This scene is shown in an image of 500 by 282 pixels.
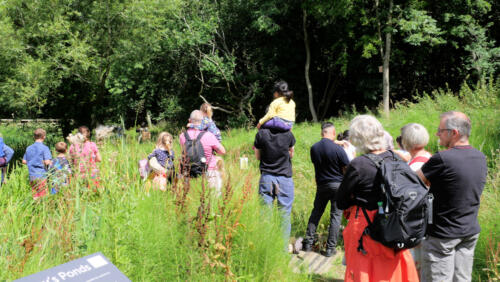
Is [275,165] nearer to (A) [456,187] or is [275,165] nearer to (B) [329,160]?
(B) [329,160]

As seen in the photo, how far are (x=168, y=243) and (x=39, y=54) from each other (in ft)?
46.6

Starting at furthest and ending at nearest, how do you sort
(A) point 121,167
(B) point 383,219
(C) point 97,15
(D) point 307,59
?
1. (D) point 307,59
2. (C) point 97,15
3. (A) point 121,167
4. (B) point 383,219

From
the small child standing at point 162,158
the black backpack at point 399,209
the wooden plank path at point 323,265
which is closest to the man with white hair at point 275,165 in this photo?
the wooden plank path at point 323,265

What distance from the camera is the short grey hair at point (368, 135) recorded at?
273cm

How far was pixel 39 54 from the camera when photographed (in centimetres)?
1415

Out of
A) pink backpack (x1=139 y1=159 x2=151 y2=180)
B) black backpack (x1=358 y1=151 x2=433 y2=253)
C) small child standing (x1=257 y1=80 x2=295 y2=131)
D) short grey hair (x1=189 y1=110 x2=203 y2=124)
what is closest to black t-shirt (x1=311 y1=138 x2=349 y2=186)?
small child standing (x1=257 y1=80 x2=295 y2=131)

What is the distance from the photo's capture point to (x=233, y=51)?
18.5m

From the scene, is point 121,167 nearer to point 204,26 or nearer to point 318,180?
point 318,180

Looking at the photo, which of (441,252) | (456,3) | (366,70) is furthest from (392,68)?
(441,252)

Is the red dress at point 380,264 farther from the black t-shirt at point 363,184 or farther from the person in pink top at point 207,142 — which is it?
the person in pink top at point 207,142

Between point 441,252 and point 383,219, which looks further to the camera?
point 441,252

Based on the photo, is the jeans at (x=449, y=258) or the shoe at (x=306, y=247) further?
the shoe at (x=306, y=247)

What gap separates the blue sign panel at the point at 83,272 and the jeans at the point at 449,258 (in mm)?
2496

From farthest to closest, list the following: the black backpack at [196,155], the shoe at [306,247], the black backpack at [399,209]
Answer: the shoe at [306,247]
the black backpack at [196,155]
the black backpack at [399,209]
